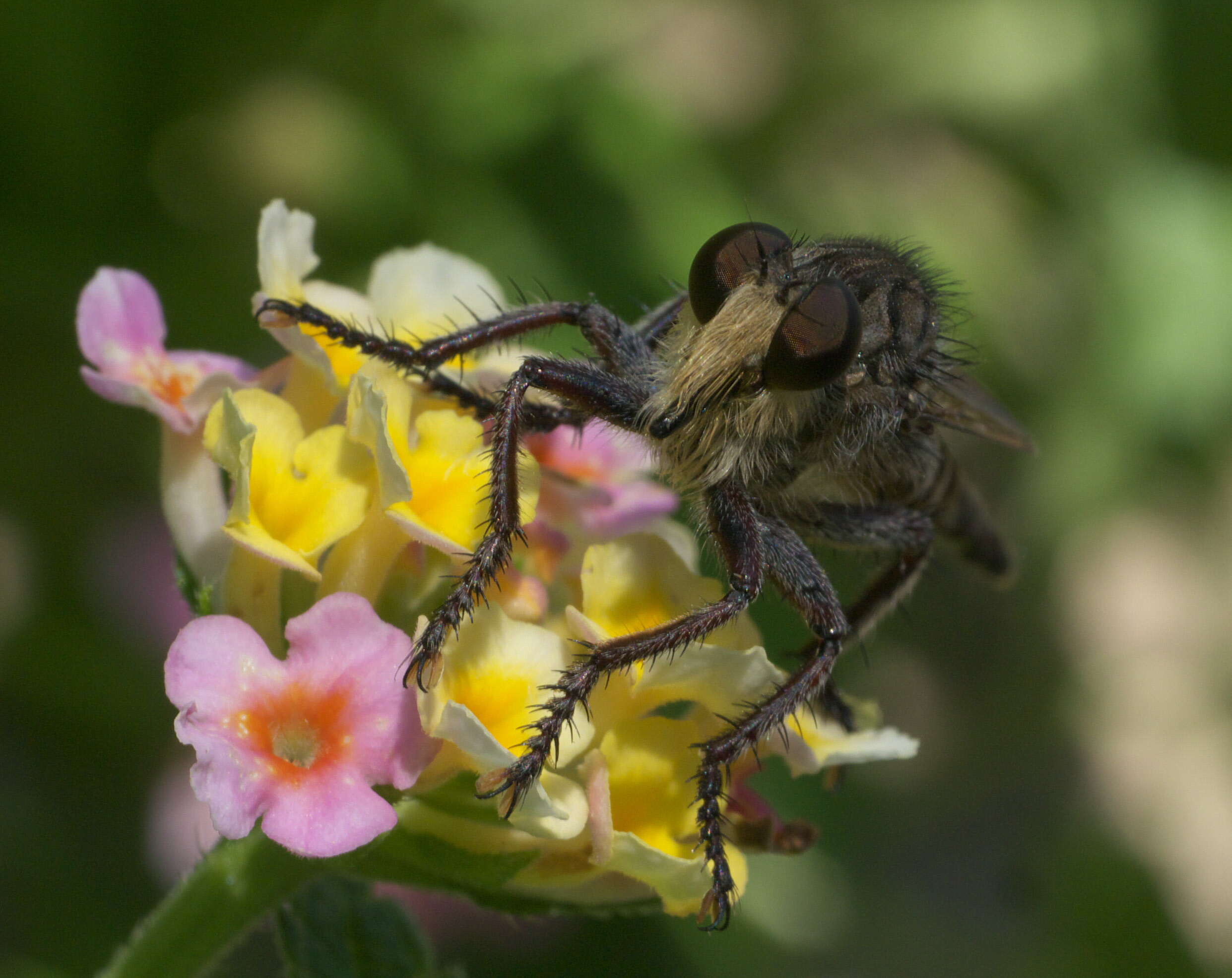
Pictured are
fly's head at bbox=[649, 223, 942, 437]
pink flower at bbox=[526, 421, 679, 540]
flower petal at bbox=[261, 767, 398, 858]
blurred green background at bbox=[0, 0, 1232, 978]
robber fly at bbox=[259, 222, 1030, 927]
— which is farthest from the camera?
blurred green background at bbox=[0, 0, 1232, 978]

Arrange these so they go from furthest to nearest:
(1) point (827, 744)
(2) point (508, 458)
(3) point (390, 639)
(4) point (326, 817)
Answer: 1. (1) point (827, 744)
2. (2) point (508, 458)
3. (3) point (390, 639)
4. (4) point (326, 817)

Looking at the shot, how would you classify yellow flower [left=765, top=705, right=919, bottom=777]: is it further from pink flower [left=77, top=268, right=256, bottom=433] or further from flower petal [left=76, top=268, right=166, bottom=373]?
flower petal [left=76, top=268, right=166, bottom=373]

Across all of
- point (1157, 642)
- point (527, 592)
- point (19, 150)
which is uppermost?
point (527, 592)

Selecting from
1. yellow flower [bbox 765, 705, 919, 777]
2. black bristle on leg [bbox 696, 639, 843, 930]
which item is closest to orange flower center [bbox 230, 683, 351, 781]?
black bristle on leg [bbox 696, 639, 843, 930]

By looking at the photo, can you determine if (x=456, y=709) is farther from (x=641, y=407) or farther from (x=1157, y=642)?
(x=1157, y=642)

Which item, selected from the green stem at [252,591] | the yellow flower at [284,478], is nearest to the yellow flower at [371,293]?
the yellow flower at [284,478]

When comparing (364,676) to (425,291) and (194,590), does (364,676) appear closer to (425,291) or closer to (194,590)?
(194,590)

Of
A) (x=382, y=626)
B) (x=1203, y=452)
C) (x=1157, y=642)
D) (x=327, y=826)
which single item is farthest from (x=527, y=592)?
(x=1157, y=642)

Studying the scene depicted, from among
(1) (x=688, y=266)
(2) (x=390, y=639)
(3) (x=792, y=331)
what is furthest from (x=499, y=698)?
(1) (x=688, y=266)
